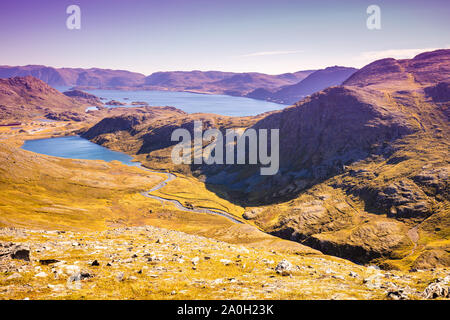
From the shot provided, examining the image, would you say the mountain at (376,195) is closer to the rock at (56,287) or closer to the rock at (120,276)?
the rock at (120,276)

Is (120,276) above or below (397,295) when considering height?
below

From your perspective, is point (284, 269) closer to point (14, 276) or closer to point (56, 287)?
point (56, 287)

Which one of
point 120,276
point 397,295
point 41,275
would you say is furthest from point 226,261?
point 41,275

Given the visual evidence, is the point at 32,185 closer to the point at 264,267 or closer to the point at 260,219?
the point at 260,219

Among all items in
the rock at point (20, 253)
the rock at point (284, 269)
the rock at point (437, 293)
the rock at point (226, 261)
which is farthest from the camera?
the rock at point (226, 261)

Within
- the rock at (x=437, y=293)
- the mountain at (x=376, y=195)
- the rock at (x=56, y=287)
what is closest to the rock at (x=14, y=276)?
the rock at (x=56, y=287)

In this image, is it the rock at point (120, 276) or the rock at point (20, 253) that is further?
the rock at point (20, 253)

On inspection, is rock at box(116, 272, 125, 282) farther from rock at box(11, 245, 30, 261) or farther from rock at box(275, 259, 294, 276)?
rock at box(275, 259, 294, 276)
